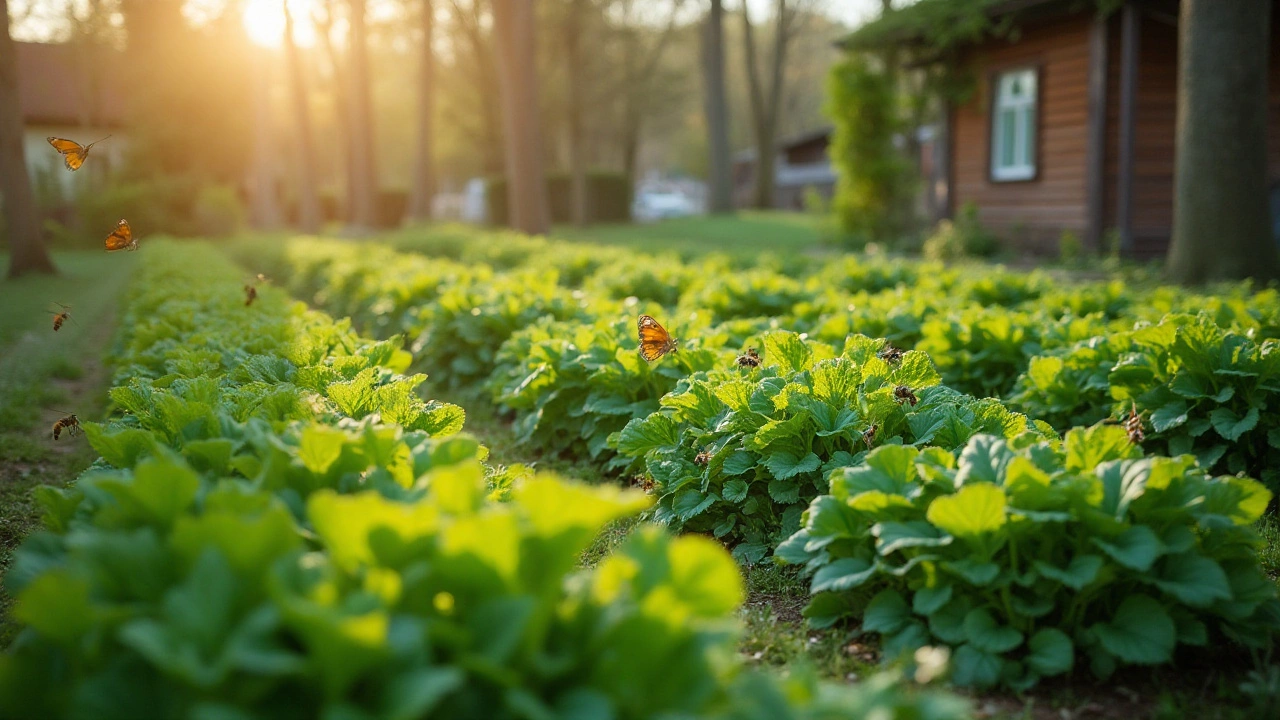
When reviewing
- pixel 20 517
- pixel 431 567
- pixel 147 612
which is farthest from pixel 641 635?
pixel 20 517

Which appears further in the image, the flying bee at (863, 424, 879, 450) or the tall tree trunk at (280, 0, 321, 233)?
the tall tree trunk at (280, 0, 321, 233)

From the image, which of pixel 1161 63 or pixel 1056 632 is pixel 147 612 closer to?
pixel 1056 632

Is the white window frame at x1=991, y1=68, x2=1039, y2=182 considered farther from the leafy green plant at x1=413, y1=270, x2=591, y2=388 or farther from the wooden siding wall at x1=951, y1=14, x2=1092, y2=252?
the leafy green plant at x1=413, y1=270, x2=591, y2=388

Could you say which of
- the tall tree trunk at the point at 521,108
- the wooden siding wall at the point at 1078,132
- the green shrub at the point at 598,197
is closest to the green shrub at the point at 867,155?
the wooden siding wall at the point at 1078,132

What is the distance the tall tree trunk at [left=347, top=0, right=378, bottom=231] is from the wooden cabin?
1788cm

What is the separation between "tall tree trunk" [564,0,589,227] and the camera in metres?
34.0

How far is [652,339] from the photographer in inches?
202

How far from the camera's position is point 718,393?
4.22 m

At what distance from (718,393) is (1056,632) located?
5.52 feet

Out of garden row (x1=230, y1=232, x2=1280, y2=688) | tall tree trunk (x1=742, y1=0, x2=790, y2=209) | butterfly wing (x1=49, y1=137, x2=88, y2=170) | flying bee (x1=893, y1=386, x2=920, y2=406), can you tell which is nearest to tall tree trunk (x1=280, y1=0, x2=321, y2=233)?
tall tree trunk (x1=742, y1=0, x2=790, y2=209)

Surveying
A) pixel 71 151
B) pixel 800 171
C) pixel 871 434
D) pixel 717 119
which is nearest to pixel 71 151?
pixel 71 151

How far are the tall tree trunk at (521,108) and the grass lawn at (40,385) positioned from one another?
26.7 ft

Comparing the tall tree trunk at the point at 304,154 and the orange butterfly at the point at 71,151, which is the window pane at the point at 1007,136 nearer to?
the orange butterfly at the point at 71,151

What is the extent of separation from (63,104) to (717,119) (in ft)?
73.0
